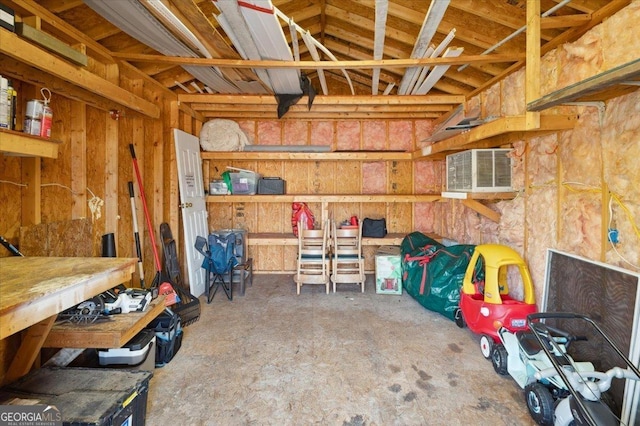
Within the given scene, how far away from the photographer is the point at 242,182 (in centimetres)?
454

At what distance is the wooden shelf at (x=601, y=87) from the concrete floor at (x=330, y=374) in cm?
191

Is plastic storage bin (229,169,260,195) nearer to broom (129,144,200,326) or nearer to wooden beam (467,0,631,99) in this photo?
broom (129,144,200,326)

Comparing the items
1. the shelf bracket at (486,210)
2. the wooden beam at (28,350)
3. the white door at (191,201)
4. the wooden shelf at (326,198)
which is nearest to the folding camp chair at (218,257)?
the white door at (191,201)

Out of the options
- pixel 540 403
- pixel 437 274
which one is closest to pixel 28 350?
pixel 540 403

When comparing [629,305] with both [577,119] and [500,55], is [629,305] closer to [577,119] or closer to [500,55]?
[577,119]

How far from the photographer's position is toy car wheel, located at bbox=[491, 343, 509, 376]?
2.23 m

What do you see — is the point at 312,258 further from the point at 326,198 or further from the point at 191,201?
the point at 191,201

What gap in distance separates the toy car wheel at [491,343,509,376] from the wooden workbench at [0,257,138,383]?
101 inches

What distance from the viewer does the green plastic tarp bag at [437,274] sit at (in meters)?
3.20

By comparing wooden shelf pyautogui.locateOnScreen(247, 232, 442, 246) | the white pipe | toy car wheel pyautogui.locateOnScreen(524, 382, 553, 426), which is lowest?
toy car wheel pyautogui.locateOnScreen(524, 382, 553, 426)

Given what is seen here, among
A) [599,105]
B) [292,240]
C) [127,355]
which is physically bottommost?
[127,355]

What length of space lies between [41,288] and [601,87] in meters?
2.74

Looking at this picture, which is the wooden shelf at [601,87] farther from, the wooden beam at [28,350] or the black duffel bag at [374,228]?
the wooden beam at [28,350]

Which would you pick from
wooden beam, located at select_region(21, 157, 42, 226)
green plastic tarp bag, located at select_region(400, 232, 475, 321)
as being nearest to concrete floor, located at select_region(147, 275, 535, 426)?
green plastic tarp bag, located at select_region(400, 232, 475, 321)
